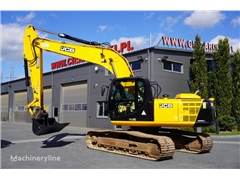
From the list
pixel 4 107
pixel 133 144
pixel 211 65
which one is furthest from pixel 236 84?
pixel 4 107

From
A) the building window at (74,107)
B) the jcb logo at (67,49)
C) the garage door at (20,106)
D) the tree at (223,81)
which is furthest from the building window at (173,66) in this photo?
the garage door at (20,106)

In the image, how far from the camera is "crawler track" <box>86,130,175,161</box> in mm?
8914

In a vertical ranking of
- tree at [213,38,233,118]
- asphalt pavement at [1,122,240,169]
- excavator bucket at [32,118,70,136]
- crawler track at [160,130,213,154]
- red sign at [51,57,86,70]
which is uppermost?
red sign at [51,57,86,70]

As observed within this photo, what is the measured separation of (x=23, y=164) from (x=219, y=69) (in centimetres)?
1812

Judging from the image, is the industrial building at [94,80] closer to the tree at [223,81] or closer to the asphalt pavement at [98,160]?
the tree at [223,81]

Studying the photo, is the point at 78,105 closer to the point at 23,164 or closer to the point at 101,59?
the point at 101,59

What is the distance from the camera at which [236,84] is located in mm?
22594

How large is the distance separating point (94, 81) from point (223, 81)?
38.3 feet

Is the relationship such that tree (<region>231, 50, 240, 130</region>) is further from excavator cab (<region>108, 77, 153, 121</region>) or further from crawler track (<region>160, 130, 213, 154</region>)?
excavator cab (<region>108, 77, 153, 121</region>)

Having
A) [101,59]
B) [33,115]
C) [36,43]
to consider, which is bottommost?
[33,115]

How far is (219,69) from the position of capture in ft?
71.7

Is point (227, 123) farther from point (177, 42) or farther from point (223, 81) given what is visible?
point (177, 42)

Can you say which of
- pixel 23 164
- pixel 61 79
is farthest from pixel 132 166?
pixel 61 79

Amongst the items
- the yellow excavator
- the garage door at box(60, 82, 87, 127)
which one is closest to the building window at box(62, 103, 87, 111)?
the garage door at box(60, 82, 87, 127)
